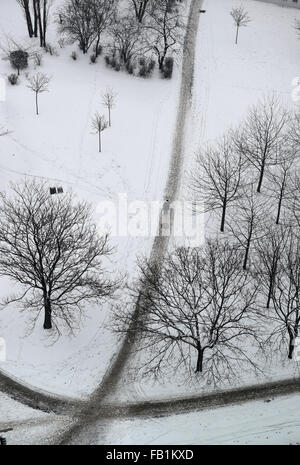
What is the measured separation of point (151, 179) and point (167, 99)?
1244cm

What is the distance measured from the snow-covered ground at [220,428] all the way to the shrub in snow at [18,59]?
40710 mm

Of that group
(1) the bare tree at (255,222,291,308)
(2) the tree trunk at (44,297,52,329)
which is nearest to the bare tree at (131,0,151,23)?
(1) the bare tree at (255,222,291,308)

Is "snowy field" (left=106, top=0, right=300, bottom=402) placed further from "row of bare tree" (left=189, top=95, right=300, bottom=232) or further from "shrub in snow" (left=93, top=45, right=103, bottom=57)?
"shrub in snow" (left=93, top=45, right=103, bottom=57)

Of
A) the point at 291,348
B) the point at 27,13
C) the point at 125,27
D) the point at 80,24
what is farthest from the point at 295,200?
the point at 27,13

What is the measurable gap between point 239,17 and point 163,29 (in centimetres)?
1058

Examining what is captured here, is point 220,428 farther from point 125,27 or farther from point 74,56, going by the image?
point 125,27

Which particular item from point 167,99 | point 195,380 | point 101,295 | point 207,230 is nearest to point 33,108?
point 167,99

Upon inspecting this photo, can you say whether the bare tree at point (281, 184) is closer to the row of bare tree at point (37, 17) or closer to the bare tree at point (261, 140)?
the bare tree at point (261, 140)

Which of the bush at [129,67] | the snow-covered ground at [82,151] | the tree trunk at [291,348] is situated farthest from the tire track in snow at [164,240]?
the tree trunk at [291,348]

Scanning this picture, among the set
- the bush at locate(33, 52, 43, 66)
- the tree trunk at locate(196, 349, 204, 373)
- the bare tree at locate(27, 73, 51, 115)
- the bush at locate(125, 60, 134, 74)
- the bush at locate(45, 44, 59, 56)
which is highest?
the bush at locate(45, 44, 59, 56)

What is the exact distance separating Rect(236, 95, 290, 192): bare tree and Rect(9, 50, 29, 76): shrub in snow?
23.2 metres

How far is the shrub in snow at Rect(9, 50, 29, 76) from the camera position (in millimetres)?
66381

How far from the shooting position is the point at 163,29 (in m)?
69.9
